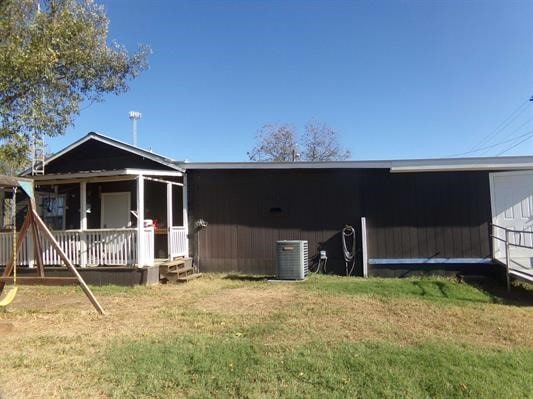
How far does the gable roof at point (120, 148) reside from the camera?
12.0 meters

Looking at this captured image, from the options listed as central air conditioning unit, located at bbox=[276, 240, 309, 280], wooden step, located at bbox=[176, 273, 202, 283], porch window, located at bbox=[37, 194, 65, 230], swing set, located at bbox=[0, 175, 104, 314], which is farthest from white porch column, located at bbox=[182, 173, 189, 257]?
swing set, located at bbox=[0, 175, 104, 314]

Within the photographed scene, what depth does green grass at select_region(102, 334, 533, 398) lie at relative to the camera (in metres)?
4.25

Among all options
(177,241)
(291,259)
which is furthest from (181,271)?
(291,259)

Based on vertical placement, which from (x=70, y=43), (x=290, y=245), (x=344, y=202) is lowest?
(x=290, y=245)

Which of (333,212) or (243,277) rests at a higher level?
(333,212)

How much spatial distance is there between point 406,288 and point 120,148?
8.15m

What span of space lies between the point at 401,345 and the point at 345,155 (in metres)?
38.8

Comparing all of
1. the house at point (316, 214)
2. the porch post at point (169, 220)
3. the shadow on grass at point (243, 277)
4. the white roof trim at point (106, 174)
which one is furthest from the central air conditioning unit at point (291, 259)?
the white roof trim at point (106, 174)

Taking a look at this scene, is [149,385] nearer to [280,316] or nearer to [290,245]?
[280,316]

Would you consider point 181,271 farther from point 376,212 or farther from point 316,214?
point 376,212

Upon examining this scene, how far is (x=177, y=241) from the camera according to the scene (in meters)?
11.8

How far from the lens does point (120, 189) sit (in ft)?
43.2

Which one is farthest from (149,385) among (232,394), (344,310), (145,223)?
(145,223)

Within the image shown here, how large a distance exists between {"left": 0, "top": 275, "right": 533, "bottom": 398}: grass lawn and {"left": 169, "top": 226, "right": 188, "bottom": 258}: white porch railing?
2706mm
